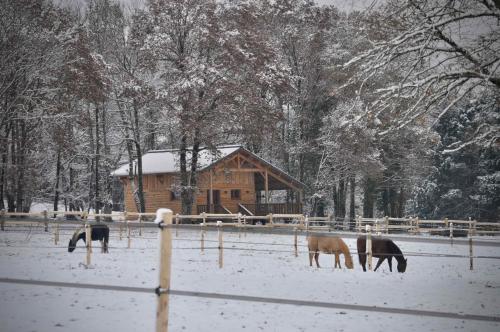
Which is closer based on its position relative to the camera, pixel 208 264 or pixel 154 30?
pixel 208 264

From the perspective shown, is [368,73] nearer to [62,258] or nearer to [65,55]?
[62,258]

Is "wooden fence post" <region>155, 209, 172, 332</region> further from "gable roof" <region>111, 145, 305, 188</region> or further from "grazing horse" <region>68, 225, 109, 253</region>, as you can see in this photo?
"gable roof" <region>111, 145, 305, 188</region>

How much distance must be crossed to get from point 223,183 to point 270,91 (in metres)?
7.52

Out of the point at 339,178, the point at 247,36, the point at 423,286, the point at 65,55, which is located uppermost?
the point at 247,36

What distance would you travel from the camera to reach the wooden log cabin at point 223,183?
3594 centimetres

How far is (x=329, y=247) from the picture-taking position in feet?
54.4

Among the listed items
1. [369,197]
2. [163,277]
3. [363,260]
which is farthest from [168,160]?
[163,277]

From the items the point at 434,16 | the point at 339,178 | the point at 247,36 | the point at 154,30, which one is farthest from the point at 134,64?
the point at 434,16

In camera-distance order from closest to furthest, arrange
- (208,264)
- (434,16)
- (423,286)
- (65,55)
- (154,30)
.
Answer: (434,16), (423,286), (208,264), (65,55), (154,30)

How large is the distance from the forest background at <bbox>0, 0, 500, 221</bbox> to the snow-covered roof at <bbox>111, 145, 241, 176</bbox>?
3.92 ft

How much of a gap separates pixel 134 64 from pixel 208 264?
78.7 ft

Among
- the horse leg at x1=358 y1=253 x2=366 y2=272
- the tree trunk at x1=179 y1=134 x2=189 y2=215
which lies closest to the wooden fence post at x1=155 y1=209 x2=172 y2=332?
the horse leg at x1=358 y1=253 x2=366 y2=272

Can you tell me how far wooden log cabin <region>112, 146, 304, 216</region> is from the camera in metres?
35.9

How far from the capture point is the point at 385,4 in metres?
11.0
